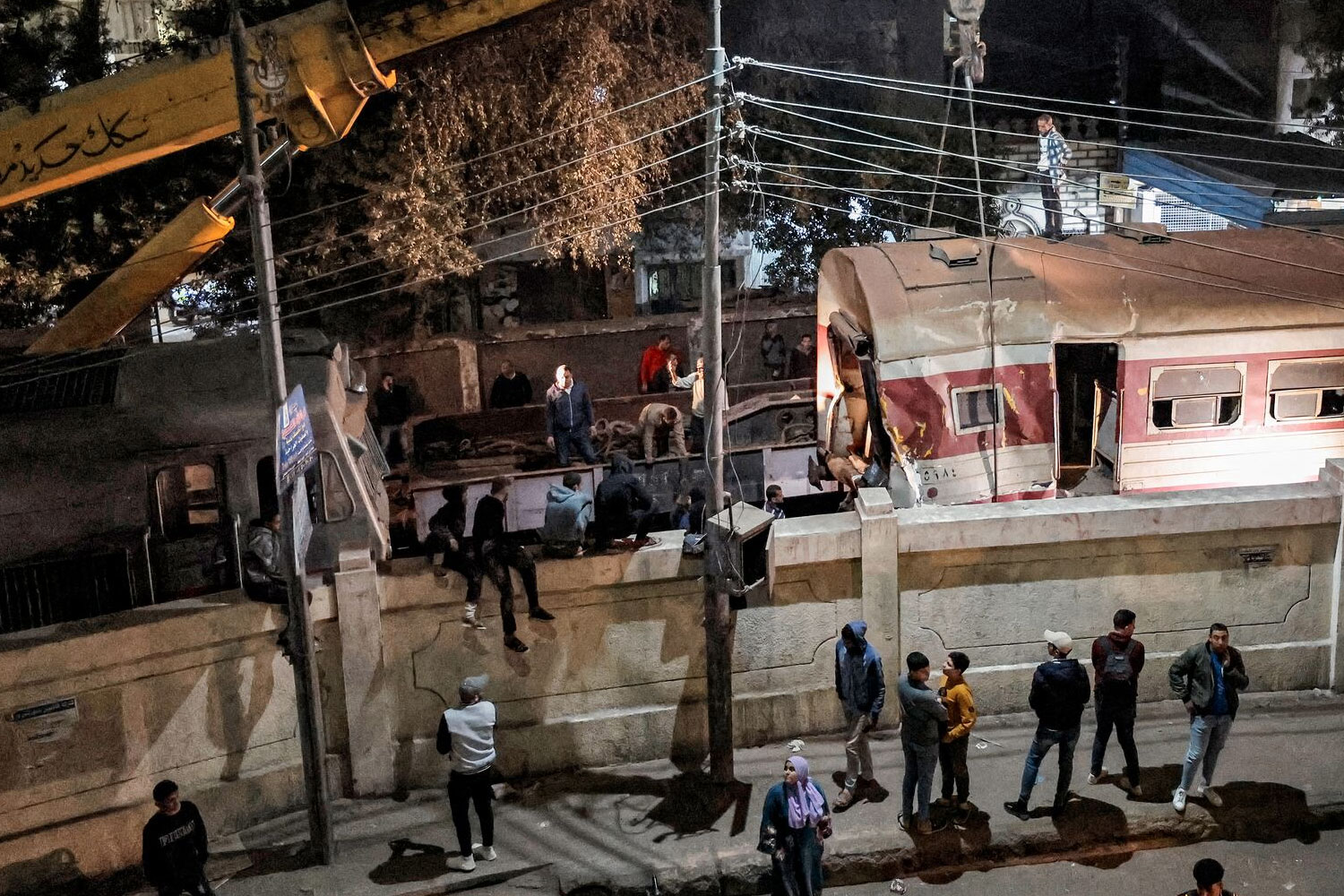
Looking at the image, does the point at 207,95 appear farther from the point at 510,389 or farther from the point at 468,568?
the point at 510,389

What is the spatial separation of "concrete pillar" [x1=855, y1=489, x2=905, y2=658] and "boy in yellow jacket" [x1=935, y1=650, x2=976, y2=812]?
3.86ft

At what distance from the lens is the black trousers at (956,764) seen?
9.48 m

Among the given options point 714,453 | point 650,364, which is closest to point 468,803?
point 714,453

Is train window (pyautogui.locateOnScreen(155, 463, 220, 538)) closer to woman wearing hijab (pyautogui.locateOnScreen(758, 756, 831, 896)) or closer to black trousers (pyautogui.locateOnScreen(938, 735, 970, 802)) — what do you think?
woman wearing hijab (pyautogui.locateOnScreen(758, 756, 831, 896))

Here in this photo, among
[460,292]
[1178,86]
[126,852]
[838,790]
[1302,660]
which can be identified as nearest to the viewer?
[126,852]

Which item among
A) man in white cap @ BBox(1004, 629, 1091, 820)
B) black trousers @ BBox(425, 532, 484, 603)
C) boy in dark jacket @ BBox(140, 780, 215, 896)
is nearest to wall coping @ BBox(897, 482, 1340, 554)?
man in white cap @ BBox(1004, 629, 1091, 820)

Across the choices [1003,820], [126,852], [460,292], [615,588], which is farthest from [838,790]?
[460,292]

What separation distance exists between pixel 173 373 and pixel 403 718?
4131 mm

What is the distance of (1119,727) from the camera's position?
9617 millimetres

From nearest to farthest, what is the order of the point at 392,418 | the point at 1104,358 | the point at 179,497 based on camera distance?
the point at 179,497 → the point at 1104,358 → the point at 392,418

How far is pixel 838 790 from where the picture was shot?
10.1 meters

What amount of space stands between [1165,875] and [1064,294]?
6.57m

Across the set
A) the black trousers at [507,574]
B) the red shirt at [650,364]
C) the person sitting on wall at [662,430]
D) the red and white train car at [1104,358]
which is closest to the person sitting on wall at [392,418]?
the red shirt at [650,364]

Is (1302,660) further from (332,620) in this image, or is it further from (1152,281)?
(332,620)
